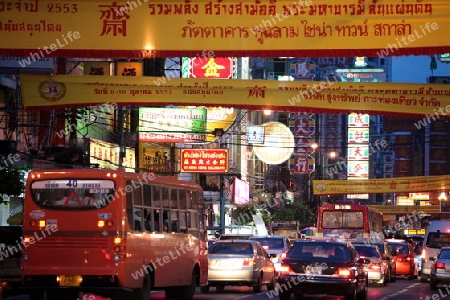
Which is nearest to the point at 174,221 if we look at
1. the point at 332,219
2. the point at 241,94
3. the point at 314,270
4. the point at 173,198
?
the point at 173,198

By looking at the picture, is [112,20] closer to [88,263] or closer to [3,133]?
[88,263]

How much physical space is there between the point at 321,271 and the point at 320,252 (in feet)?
2.38

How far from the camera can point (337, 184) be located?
81750 millimetres

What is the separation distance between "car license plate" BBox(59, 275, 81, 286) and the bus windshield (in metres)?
1.43

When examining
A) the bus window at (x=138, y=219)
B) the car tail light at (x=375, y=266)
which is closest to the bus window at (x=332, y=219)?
the car tail light at (x=375, y=266)

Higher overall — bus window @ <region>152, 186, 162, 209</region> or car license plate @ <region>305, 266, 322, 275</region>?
bus window @ <region>152, 186, 162, 209</region>

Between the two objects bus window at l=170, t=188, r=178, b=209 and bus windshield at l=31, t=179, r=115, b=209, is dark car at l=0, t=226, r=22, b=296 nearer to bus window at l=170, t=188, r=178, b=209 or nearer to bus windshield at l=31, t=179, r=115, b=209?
bus windshield at l=31, t=179, r=115, b=209

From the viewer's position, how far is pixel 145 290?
73.2 feet

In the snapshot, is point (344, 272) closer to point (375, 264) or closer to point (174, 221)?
point (174, 221)

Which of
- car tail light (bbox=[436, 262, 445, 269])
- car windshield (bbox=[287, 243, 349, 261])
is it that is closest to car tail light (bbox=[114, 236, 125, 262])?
car windshield (bbox=[287, 243, 349, 261])

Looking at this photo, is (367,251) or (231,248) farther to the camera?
(367,251)

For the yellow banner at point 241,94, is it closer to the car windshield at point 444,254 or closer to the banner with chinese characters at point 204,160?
the car windshield at point 444,254

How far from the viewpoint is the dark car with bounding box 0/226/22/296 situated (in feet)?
74.7

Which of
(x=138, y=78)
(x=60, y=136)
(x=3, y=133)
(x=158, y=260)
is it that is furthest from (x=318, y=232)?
(x=158, y=260)
